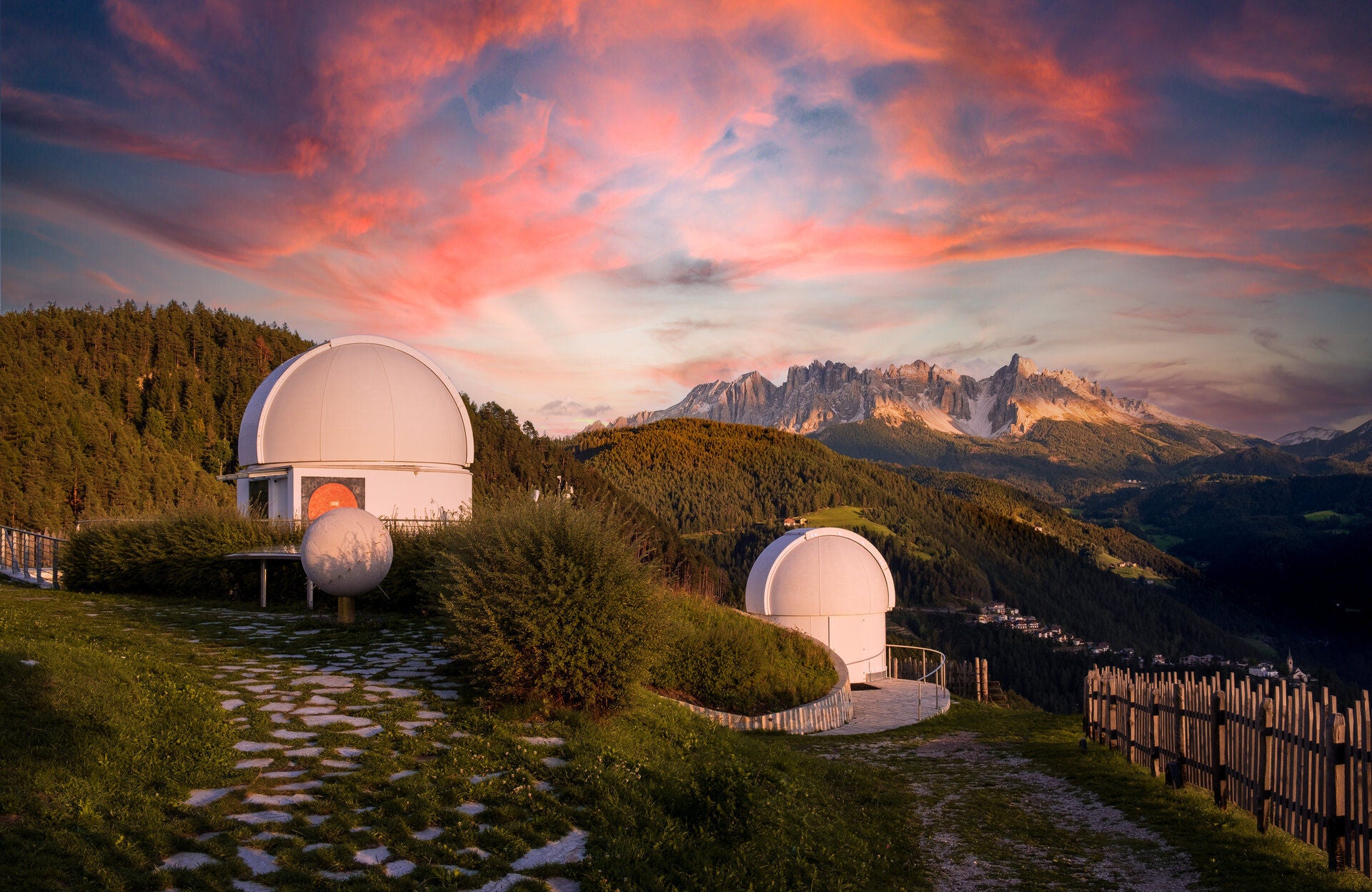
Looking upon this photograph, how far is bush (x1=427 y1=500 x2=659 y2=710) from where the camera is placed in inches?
285

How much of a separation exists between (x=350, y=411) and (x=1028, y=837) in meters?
15.3

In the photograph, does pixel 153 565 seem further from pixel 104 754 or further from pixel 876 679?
pixel 876 679

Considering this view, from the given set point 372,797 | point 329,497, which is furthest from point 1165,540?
point 372,797

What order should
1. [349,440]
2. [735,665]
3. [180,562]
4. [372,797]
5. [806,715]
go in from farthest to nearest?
1. [349,440]
2. [806,715]
3. [180,562]
4. [735,665]
5. [372,797]

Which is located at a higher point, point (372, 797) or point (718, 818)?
point (372, 797)

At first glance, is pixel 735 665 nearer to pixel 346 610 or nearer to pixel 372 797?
pixel 346 610

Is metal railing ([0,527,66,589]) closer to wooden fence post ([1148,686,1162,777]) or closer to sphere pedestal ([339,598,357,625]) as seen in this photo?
sphere pedestal ([339,598,357,625])

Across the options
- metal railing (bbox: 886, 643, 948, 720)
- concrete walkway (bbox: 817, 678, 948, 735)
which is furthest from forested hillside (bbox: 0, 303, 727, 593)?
concrete walkway (bbox: 817, 678, 948, 735)

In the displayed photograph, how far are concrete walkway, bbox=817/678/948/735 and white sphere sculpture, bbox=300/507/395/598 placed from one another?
25.7 feet

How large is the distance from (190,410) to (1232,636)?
122 metres

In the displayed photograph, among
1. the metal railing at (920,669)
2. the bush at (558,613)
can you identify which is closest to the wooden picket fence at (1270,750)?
the bush at (558,613)

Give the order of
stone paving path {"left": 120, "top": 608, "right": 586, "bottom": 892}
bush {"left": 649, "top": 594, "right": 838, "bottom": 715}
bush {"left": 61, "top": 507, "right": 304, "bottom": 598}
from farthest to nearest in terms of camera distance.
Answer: bush {"left": 61, "top": 507, "right": 304, "bottom": 598} < bush {"left": 649, "top": 594, "right": 838, "bottom": 715} < stone paving path {"left": 120, "top": 608, "right": 586, "bottom": 892}

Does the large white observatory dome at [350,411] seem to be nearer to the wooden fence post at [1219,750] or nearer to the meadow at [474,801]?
the meadow at [474,801]

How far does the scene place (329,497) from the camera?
695 inches
